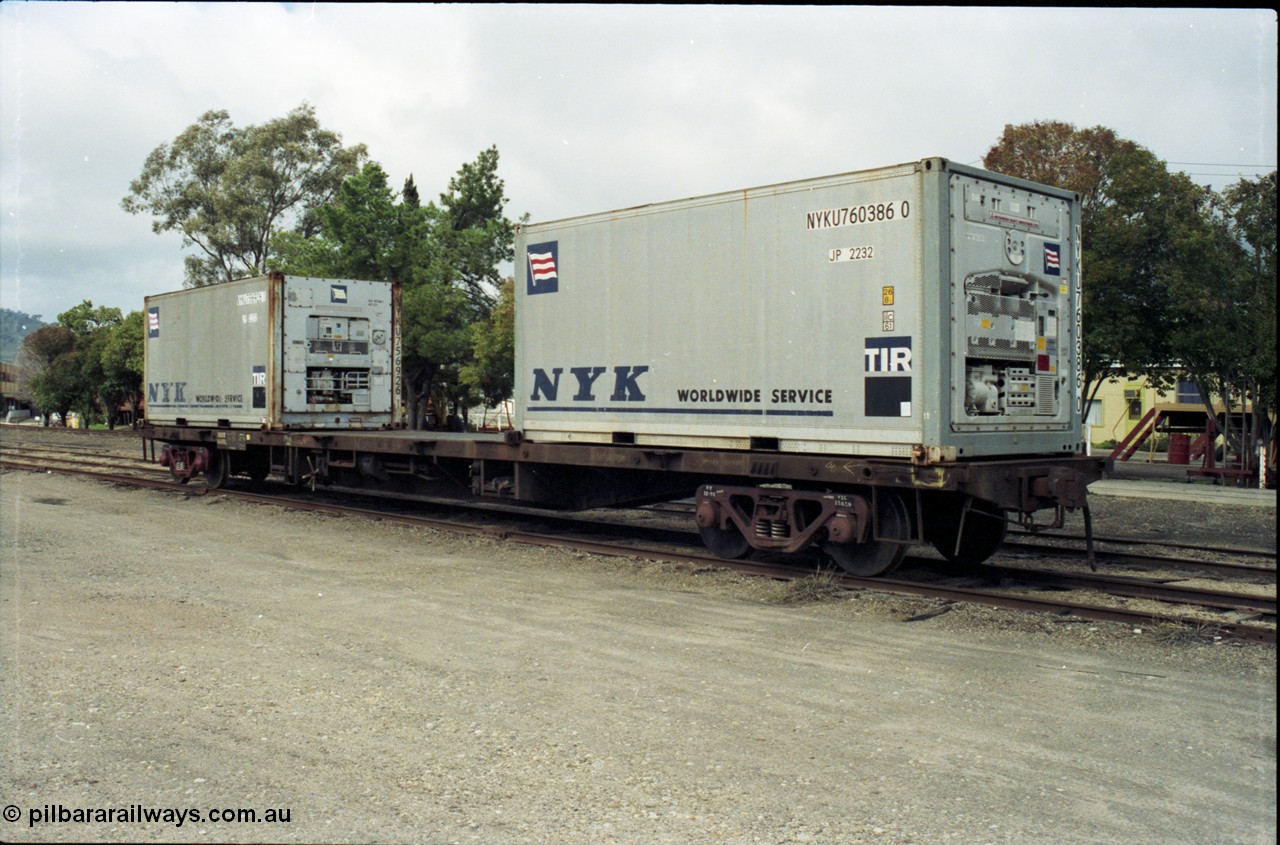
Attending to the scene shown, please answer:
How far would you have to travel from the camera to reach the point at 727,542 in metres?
11.0

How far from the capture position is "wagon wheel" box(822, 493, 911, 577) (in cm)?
946

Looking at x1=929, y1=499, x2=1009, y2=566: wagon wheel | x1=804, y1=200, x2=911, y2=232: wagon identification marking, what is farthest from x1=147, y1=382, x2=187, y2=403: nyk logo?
x1=929, y1=499, x2=1009, y2=566: wagon wheel

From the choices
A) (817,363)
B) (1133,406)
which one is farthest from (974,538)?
(1133,406)

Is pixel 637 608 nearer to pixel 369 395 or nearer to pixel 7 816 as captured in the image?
pixel 7 816

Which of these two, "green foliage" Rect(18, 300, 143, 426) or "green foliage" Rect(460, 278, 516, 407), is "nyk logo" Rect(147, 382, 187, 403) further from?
"green foliage" Rect(18, 300, 143, 426)

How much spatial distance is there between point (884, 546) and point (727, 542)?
195 cm

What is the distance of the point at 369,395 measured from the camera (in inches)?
717

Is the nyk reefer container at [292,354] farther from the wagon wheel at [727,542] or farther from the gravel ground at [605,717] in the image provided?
the wagon wheel at [727,542]

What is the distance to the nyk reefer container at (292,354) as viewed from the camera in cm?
1688

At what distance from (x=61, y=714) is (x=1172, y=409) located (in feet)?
127

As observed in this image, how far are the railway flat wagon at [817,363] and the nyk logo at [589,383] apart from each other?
0.09 ft

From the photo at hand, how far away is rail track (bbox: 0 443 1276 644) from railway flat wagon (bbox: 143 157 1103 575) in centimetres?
37

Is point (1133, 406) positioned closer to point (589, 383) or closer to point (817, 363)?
point (589, 383)

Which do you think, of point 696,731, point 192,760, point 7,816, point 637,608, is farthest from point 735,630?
point 7,816
